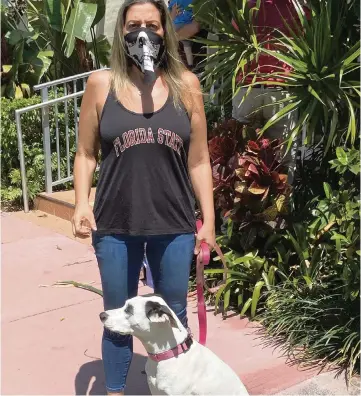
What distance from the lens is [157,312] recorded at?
2473 millimetres

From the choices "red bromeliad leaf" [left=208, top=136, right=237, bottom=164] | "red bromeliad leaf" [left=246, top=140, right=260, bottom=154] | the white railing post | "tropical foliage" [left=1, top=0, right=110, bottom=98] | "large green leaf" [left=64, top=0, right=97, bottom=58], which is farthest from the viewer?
"tropical foliage" [left=1, top=0, right=110, bottom=98]

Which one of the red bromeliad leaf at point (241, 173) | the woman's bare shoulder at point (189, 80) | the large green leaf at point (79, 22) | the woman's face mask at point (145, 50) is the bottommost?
the red bromeliad leaf at point (241, 173)

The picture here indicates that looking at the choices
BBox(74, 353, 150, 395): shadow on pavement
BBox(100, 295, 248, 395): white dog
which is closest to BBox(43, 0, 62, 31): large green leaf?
BBox(74, 353, 150, 395): shadow on pavement

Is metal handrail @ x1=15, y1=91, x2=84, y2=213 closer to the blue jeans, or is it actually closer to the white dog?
the blue jeans

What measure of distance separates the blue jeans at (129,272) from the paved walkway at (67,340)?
0.64m

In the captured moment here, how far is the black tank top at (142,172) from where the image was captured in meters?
2.57

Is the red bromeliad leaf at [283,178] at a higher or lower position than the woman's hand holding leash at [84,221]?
lower

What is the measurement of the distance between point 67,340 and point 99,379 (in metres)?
0.56

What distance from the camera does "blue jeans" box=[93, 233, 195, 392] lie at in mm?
2705

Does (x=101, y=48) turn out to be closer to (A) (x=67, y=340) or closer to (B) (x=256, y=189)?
(B) (x=256, y=189)

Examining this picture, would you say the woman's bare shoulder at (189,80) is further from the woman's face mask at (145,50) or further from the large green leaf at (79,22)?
the large green leaf at (79,22)

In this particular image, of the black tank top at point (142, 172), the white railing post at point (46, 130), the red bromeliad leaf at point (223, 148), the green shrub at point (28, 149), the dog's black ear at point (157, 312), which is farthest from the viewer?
the green shrub at point (28, 149)

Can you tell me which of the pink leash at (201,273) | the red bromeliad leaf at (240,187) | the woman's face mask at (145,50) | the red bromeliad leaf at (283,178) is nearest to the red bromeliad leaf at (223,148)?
the red bromeliad leaf at (240,187)

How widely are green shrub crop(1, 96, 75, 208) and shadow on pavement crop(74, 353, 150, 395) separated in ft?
12.5
